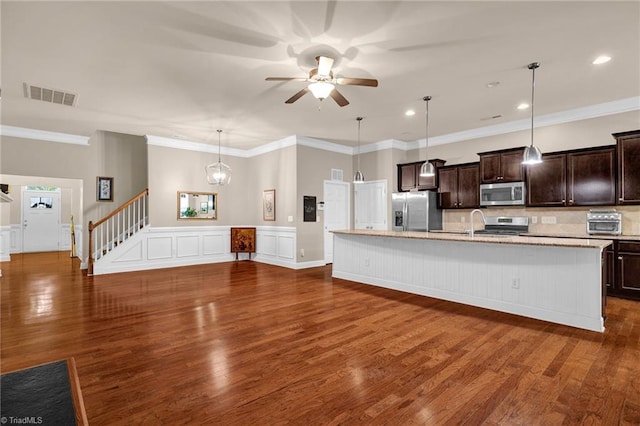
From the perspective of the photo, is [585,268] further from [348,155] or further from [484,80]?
[348,155]

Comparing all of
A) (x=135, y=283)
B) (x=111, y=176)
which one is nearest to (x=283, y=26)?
(x=135, y=283)

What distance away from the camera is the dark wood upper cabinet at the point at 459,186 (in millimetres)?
6609

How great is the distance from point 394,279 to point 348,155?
13.7 feet

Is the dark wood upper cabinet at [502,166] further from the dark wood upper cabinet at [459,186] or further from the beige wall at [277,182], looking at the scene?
the beige wall at [277,182]

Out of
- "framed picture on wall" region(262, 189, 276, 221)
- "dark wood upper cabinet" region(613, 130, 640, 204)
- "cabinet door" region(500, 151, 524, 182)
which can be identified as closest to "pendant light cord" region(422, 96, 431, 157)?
"cabinet door" region(500, 151, 524, 182)

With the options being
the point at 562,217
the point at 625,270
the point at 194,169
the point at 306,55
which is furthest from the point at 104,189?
the point at 625,270

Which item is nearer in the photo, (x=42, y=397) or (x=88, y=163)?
(x=42, y=397)

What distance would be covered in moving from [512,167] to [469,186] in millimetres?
915

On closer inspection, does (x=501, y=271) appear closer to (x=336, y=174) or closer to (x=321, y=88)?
(x=321, y=88)

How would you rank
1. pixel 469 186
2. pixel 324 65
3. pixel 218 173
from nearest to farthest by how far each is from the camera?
1. pixel 324 65
2. pixel 469 186
3. pixel 218 173

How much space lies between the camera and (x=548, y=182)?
5.58 metres

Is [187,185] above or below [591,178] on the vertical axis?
above

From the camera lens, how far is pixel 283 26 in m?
3.08

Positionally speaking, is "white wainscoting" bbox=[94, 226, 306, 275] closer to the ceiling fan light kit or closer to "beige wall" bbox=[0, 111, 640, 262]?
"beige wall" bbox=[0, 111, 640, 262]
